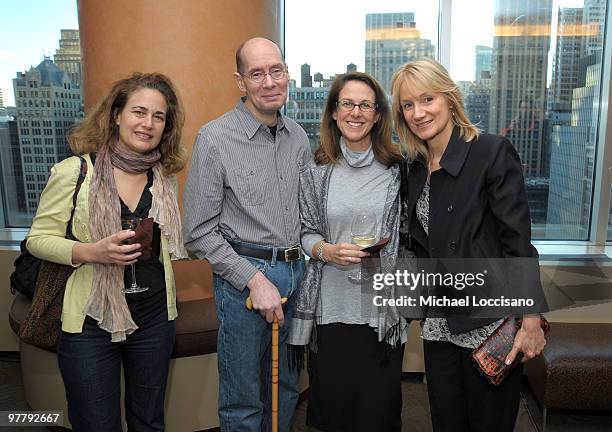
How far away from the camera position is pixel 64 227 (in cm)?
181

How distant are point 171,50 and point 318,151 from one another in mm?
1244

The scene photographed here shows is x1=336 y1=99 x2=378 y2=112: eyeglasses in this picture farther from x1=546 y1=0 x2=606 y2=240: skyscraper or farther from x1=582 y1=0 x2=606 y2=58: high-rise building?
x1=582 y1=0 x2=606 y2=58: high-rise building

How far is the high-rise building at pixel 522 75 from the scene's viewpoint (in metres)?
3.88

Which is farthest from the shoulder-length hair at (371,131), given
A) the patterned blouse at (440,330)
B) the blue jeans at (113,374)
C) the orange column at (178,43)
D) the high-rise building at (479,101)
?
the high-rise building at (479,101)

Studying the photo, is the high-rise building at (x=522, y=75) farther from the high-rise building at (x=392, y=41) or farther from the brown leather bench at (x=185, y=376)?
the brown leather bench at (x=185, y=376)

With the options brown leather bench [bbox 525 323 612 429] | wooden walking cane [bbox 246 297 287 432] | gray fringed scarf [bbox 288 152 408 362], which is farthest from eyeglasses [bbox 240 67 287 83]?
brown leather bench [bbox 525 323 612 429]

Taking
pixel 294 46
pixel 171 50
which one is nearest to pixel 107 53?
pixel 171 50

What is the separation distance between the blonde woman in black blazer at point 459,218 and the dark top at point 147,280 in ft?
3.10

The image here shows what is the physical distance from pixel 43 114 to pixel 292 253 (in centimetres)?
334

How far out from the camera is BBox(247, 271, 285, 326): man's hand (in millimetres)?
1861

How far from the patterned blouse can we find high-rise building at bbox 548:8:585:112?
2.74m

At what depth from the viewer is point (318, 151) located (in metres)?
2.08

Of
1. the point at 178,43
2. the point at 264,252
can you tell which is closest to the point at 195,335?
the point at 264,252

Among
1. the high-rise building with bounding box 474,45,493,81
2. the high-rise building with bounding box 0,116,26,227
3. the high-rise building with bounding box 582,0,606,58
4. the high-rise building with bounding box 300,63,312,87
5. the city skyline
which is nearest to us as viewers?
the high-rise building with bounding box 582,0,606,58
